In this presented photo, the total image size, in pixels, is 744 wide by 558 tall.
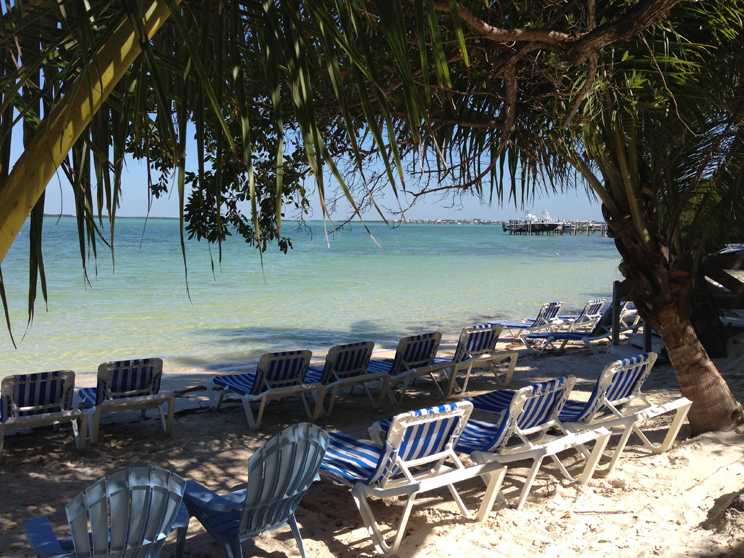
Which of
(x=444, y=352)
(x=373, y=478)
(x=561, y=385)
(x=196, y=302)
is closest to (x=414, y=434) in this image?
(x=373, y=478)

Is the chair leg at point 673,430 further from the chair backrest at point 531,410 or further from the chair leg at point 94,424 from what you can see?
the chair leg at point 94,424

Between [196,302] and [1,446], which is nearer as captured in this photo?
[1,446]

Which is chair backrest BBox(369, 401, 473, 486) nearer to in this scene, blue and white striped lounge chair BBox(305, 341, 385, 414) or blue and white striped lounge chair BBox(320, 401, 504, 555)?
blue and white striped lounge chair BBox(320, 401, 504, 555)

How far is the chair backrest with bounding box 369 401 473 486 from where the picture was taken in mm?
3834

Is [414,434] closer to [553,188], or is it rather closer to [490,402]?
[490,402]

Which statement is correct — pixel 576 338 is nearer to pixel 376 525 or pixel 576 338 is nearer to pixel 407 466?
pixel 407 466

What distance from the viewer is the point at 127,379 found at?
656 centimetres

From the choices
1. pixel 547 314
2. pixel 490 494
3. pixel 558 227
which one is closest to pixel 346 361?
pixel 490 494

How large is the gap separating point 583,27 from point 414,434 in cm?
260

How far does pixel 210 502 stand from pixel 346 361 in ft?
13.0

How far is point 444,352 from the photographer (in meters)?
12.6

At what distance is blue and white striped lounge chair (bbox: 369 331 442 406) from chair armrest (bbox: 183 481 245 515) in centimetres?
399

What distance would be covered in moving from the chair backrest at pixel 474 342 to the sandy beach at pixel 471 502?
79.9 inches

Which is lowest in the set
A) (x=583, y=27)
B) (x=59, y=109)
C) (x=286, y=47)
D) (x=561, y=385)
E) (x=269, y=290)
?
(x=269, y=290)
